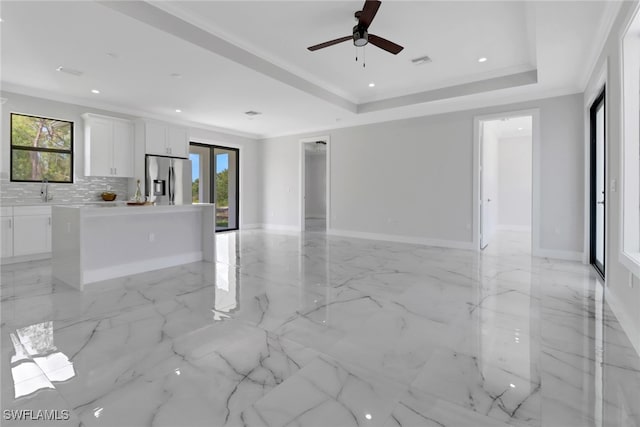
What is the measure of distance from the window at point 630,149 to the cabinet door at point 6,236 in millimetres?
7048

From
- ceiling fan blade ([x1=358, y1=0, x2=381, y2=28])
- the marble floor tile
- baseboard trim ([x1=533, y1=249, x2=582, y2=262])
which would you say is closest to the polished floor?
the marble floor tile

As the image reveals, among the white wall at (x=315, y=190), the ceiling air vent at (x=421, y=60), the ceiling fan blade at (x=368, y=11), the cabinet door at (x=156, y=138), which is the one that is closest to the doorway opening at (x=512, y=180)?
the ceiling air vent at (x=421, y=60)

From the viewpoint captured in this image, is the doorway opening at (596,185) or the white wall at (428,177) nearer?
the doorway opening at (596,185)

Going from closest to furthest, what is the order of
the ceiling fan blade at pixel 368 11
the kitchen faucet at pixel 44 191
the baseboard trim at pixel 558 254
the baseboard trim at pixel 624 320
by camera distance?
the baseboard trim at pixel 624 320, the ceiling fan blade at pixel 368 11, the baseboard trim at pixel 558 254, the kitchen faucet at pixel 44 191

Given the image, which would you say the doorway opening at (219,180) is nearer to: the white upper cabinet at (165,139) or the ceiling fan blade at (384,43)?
the white upper cabinet at (165,139)

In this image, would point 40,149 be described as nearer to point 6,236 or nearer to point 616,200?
point 6,236

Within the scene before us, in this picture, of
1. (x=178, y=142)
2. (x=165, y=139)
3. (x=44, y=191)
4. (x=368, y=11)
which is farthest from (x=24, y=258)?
(x=368, y=11)

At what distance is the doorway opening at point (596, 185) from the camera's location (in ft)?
14.1

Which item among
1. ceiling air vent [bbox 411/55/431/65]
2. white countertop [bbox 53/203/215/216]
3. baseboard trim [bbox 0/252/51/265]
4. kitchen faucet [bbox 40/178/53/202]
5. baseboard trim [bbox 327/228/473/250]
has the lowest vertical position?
baseboard trim [bbox 0/252/51/265]

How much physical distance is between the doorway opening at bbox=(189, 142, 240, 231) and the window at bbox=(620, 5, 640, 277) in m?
7.57

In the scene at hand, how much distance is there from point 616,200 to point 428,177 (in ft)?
12.2

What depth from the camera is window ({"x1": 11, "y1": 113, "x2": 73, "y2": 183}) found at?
202 inches

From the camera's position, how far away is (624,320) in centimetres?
246

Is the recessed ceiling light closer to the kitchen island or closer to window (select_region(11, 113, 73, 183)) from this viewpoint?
window (select_region(11, 113, 73, 183))
